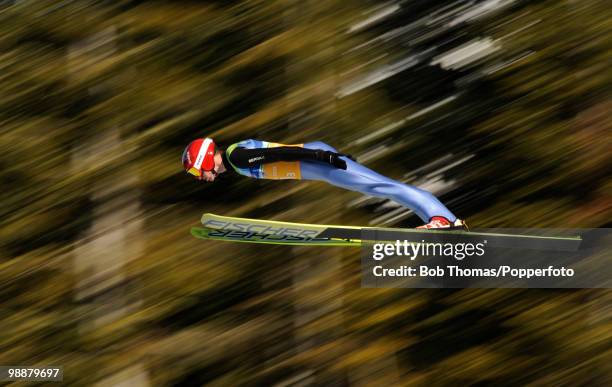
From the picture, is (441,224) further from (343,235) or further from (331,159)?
(331,159)

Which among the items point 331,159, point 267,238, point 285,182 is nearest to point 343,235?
point 331,159

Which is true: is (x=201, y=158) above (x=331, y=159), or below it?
above

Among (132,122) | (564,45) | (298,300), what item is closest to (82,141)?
(132,122)

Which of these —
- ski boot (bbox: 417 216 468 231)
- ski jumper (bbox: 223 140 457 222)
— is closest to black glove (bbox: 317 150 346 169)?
ski jumper (bbox: 223 140 457 222)

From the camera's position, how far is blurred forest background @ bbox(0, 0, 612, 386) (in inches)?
313

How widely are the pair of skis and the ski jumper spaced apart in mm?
179

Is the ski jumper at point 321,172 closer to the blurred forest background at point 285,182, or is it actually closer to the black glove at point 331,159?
the black glove at point 331,159

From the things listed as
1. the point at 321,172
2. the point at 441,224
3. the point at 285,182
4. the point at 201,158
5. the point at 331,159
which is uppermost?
the point at 201,158

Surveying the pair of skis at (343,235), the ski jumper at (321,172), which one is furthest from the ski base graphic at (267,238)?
the ski jumper at (321,172)

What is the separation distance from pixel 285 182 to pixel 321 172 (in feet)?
5.81

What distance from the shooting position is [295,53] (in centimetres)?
907

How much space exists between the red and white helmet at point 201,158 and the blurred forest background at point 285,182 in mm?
1608

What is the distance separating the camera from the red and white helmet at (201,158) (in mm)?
7059

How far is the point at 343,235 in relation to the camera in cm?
691
